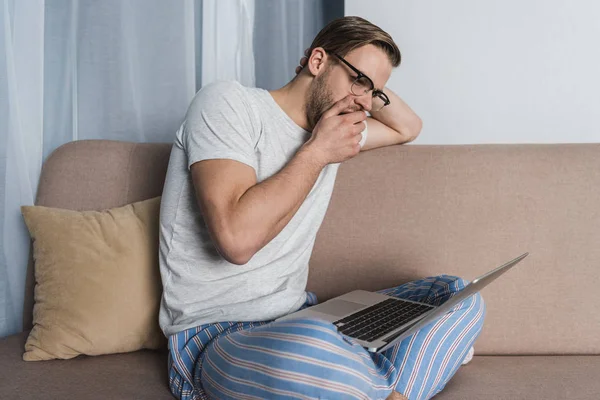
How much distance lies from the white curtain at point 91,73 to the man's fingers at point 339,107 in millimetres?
785

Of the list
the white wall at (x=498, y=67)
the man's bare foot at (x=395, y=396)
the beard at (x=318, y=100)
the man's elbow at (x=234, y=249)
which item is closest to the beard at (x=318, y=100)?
the beard at (x=318, y=100)

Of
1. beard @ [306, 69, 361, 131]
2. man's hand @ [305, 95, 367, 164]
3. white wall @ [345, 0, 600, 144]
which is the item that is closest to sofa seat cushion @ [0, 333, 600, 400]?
man's hand @ [305, 95, 367, 164]

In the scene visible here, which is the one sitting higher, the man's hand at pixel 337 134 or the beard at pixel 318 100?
the beard at pixel 318 100

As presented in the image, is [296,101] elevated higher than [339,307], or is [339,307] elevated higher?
[296,101]

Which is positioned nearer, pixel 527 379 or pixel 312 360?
pixel 312 360

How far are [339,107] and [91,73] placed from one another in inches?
33.9

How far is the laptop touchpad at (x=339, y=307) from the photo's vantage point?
1507mm

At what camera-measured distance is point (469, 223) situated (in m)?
1.77

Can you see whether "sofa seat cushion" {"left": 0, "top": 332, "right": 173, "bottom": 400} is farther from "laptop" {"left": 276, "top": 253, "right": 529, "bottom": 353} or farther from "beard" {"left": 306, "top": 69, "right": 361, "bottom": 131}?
"beard" {"left": 306, "top": 69, "right": 361, "bottom": 131}

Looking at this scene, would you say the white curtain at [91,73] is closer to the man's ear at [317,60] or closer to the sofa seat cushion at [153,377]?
the sofa seat cushion at [153,377]

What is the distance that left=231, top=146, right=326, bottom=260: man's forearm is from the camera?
4.37 feet

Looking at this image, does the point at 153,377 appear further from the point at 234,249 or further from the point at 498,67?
the point at 498,67

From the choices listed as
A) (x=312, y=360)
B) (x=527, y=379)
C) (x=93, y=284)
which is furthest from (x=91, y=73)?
(x=527, y=379)

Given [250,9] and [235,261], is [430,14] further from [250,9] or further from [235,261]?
[235,261]
